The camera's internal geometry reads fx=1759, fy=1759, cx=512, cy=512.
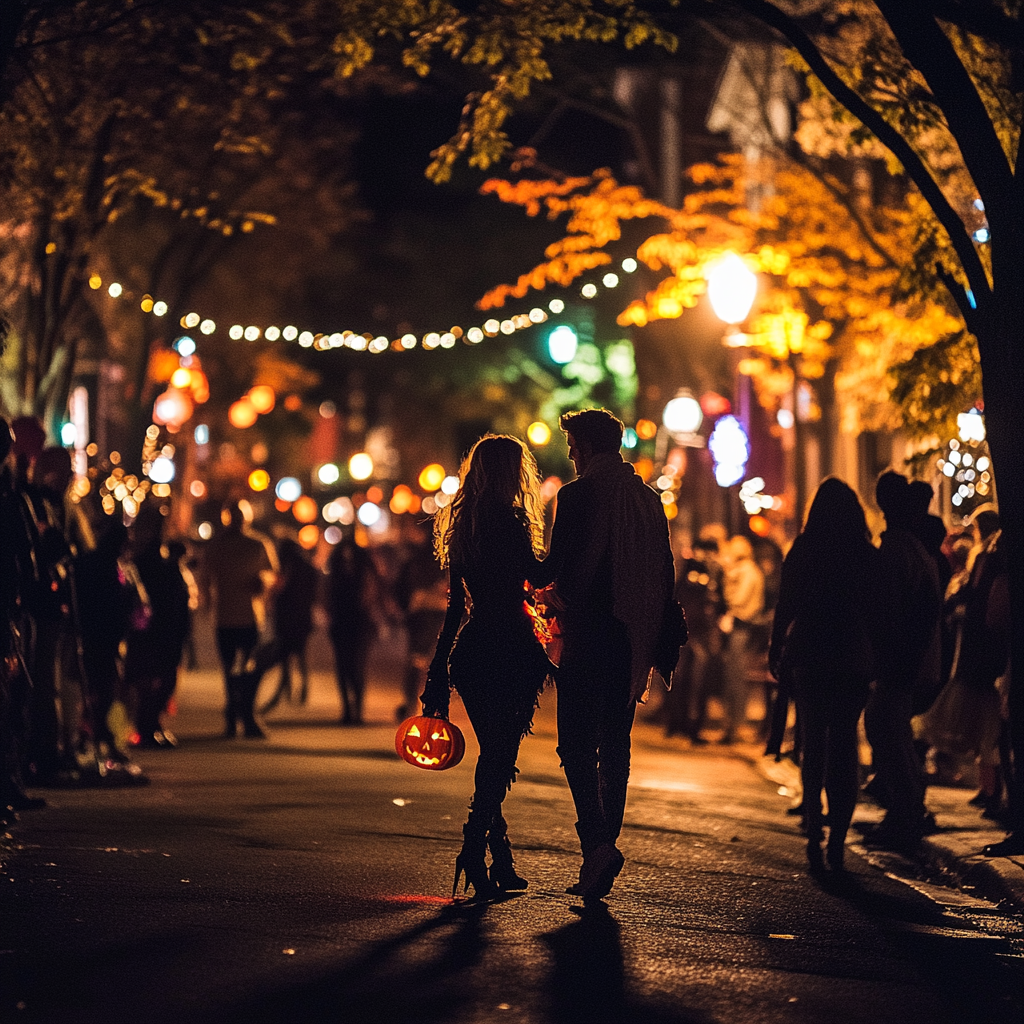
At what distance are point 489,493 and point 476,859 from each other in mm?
1498

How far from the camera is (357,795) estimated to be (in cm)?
1074

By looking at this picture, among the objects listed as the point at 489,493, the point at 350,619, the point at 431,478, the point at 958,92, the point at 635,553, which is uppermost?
the point at 431,478

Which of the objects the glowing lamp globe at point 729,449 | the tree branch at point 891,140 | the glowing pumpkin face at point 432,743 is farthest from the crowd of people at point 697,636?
the glowing lamp globe at point 729,449

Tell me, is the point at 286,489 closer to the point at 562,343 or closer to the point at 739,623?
the point at 562,343

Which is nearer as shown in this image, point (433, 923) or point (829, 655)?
point (433, 923)

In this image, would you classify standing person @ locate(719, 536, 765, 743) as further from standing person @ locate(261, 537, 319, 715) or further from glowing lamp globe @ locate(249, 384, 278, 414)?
glowing lamp globe @ locate(249, 384, 278, 414)

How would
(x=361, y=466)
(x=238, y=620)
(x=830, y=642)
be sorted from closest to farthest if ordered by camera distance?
1. (x=830, y=642)
2. (x=238, y=620)
3. (x=361, y=466)

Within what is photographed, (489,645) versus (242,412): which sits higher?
(242,412)

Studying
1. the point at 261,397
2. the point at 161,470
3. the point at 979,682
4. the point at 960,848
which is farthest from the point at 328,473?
the point at 960,848

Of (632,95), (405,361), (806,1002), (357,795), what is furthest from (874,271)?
(405,361)

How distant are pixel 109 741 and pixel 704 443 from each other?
16.7 m

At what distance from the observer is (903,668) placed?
9.61 meters

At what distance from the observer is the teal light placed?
25828 mm

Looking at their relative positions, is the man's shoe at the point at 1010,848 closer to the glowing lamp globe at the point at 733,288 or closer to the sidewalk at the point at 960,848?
the sidewalk at the point at 960,848
